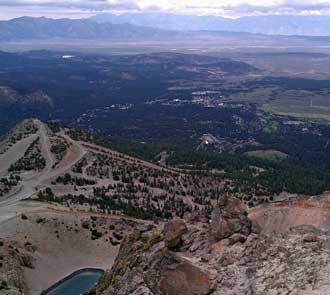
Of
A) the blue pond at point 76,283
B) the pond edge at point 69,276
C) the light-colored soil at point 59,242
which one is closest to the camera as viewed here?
the pond edge at point 69,276

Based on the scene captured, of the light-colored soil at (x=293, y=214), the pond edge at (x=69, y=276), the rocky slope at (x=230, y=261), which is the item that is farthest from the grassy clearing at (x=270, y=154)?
the rocky slope at (x=230, y=261)

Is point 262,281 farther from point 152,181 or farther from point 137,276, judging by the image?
point 152,181

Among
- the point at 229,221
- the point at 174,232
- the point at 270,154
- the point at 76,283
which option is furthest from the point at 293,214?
the point at 270,154

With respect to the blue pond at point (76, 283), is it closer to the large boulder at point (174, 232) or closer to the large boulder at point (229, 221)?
the large boulder at point (174, 232)

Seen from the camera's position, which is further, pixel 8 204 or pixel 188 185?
pixel 188 185

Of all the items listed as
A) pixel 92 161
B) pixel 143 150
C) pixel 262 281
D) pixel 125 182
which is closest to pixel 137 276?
pixel 262 281

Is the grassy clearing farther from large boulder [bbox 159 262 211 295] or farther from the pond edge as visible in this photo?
large boulder [bbox 159 262 211 295]
